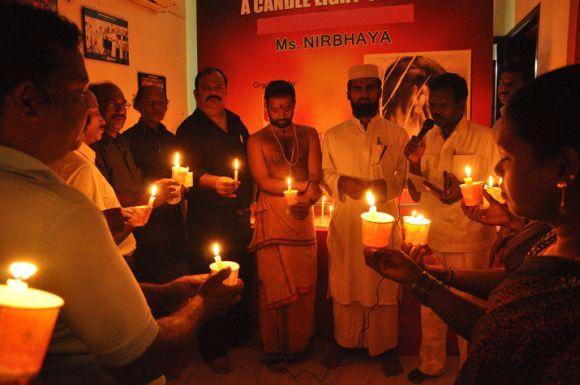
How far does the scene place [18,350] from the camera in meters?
0.76

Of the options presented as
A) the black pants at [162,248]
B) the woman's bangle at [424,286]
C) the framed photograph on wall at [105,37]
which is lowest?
the black pants at [162,248]

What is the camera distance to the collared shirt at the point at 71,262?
993 millimetres

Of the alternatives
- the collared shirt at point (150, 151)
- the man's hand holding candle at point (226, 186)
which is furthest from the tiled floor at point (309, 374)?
the collared shirt at point (150, 151)

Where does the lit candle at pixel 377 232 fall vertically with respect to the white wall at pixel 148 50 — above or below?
below

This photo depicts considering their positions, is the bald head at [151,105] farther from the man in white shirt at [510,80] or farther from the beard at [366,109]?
the man in white shirt at [510,80]

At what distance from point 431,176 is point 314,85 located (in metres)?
2.92

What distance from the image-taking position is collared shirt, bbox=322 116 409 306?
375 centimetres

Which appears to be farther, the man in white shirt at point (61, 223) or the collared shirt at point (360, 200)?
the collared shirt at point (360, 200)

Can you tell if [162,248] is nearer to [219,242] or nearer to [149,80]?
[219,242]

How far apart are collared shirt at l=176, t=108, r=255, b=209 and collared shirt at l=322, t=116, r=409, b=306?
0.86 metres

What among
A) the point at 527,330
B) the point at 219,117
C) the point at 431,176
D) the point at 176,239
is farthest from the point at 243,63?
the point at 527,330

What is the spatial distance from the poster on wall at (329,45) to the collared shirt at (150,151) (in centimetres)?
229

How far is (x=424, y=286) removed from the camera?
1729mm

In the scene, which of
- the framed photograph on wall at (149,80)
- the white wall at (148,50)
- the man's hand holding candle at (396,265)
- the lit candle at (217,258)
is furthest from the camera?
the framed photograph on wall at (149,80)
